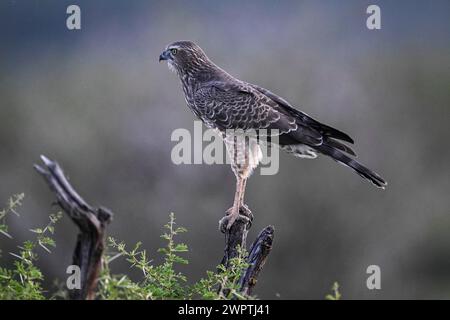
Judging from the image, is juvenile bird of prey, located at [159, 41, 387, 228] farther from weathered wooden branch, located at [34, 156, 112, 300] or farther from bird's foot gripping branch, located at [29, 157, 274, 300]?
weathered wooden branch, located at [34, 156, 112, 300]

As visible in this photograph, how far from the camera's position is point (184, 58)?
5.84m

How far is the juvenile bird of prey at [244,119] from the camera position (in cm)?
512

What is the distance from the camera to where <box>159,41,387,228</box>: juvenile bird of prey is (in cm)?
512

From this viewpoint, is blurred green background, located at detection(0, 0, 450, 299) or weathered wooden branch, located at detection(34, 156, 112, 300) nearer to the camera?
weathered wooden branch, located at detection(34, 156, 112, 300)

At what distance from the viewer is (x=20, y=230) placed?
8.73m

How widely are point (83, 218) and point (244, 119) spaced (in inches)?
129

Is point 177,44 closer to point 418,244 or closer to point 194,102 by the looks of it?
point 194,102

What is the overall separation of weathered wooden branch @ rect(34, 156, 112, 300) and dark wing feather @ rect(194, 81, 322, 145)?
3.13 meters

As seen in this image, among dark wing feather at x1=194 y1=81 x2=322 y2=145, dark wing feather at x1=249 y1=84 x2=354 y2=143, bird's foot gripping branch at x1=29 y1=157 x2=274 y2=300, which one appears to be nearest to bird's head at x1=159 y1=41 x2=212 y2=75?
dark wing feather at x1=194 y1=81 x2=322 y2=145

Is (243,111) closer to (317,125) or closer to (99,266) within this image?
(317,125)

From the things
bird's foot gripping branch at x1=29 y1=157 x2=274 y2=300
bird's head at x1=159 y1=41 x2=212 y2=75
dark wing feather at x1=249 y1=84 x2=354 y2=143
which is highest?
bird's head at x1=159 y1=41 x2=212 y2=75

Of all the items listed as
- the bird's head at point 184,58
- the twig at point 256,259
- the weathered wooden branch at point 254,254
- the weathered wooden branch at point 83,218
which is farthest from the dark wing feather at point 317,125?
the weathered wooden branch at point 83,218

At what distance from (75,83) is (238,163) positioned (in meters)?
5.55

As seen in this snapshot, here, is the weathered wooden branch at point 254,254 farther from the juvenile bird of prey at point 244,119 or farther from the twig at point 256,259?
the juvenile bird of prey at point 244,119
